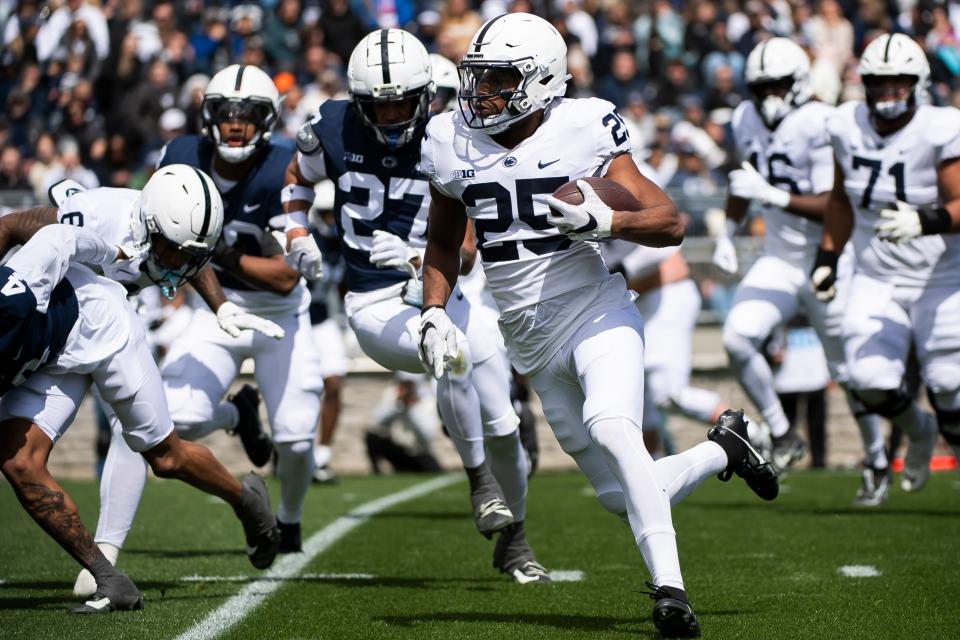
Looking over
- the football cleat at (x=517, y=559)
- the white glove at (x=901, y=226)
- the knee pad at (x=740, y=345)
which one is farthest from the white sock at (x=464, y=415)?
the knee pad at (x=740, y=345)

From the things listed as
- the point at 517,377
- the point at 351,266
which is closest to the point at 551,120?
the point at 351,266

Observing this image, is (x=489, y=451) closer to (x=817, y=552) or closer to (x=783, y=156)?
(x=817, y=552)

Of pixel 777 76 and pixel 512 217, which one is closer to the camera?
pixel 512 217

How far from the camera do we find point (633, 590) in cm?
500

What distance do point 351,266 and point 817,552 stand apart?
2.22 meters

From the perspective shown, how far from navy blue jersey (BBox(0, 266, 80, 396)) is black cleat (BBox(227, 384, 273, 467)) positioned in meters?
1.67

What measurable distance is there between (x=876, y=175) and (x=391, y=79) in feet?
8.54

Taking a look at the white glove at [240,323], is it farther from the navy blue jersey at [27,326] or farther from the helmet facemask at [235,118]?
the helmet facemask at [235,118]

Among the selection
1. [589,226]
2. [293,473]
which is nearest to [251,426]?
[293,473]

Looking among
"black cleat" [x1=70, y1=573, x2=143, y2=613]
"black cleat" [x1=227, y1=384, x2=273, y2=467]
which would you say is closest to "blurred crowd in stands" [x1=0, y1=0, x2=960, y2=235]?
"black cleat" [x1=227, y1=384, x2=273, y2=467]

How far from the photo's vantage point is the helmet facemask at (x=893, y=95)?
21.7ft

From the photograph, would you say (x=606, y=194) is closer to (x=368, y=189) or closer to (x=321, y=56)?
(x=368, y=189)

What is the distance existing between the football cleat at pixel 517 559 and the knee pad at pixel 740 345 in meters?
2.44

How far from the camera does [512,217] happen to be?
4426mm
